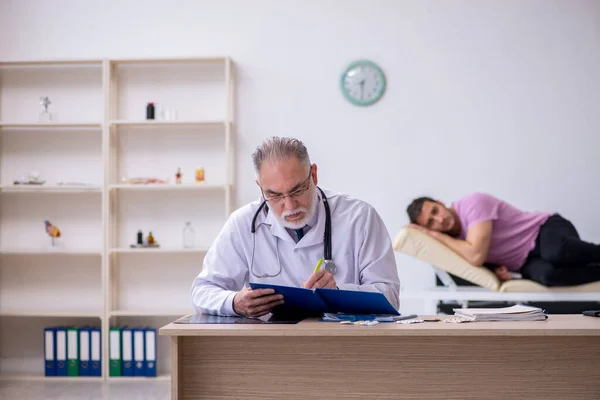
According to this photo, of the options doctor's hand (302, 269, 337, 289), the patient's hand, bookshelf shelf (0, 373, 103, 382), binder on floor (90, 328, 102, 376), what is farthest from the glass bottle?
doctor's hand (302, 269, 337, 289)

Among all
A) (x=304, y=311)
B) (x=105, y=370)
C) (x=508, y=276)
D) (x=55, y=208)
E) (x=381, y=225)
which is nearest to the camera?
(x=304, y=311)

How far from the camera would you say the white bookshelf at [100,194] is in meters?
4.85

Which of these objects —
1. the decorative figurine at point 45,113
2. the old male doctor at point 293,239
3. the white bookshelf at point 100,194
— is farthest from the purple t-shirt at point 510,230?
the decorative figurine at point 45,113

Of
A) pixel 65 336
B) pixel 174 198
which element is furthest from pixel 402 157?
pixel 65 336

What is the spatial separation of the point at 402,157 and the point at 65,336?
255 cm

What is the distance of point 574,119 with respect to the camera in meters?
4.75

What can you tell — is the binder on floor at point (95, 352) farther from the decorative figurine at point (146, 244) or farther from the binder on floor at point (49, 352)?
the decorative figurine at point (146, 244)

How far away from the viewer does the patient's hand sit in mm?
4211

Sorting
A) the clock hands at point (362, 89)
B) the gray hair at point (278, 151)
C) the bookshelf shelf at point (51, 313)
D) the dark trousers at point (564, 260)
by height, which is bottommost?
the bookshelf shelf at point (51, 313)

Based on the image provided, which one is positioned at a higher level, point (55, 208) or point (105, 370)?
point (55, 208)

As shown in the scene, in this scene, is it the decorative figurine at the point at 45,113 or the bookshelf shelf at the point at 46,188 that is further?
the decorative figurine at the point at 45,113

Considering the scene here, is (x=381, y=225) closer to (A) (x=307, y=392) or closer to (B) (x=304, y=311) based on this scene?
(B) (x=304, y=311)

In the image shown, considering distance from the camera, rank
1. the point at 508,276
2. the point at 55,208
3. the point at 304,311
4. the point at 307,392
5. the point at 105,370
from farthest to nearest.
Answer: the point at 55,208, the point at 105,370, the point at 508,276, the point at 304,311, the point at 307,392

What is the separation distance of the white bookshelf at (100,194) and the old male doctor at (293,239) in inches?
93.9
